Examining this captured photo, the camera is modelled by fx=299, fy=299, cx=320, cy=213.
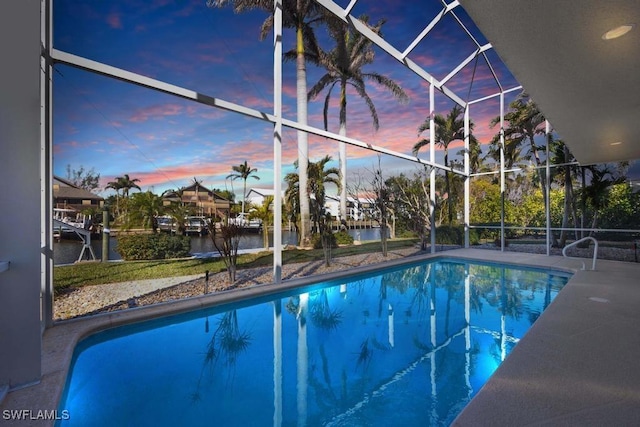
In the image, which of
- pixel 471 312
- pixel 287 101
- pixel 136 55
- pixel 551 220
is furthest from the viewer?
pixel 287 101

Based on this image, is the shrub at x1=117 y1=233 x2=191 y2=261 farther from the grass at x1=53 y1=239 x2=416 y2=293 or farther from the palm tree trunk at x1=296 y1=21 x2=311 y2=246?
the palm tree trunk at x1=296 y1=21 x2=311 y2=246

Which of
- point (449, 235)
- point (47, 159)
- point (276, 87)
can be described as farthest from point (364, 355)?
point (449, 235)

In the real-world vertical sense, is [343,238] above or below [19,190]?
below

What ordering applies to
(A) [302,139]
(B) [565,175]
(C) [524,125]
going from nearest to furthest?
(B) [565,175] < (A) [302,139] < (C) [524,125]

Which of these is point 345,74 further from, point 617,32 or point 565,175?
point 617,32

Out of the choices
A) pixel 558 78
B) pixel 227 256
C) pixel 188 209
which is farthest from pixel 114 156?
pixel 558 78

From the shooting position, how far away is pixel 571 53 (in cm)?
315

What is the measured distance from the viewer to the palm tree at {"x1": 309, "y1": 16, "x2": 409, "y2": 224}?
1340cm

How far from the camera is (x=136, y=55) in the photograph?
27.9 feet

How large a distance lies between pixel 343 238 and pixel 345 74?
7675 millimetres

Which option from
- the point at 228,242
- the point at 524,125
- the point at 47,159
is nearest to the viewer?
the point at 47,159

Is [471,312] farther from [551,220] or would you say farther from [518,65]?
[551,220]

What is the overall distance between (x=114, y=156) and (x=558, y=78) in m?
9.17

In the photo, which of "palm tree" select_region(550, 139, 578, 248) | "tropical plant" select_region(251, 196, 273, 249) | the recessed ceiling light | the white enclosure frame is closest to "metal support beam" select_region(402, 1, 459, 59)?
the white enclosure frame
